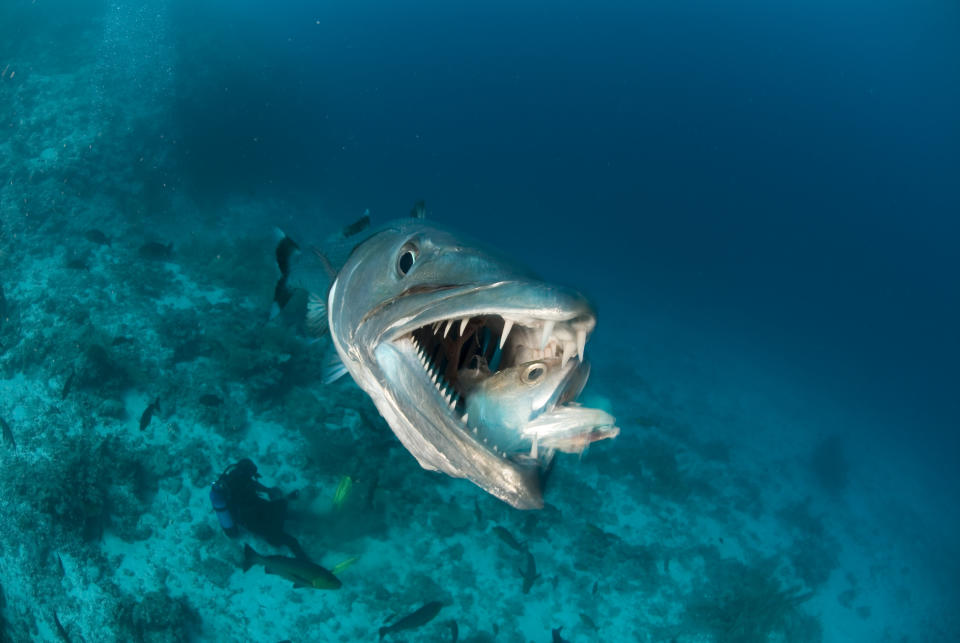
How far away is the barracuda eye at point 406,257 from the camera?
1.99 m

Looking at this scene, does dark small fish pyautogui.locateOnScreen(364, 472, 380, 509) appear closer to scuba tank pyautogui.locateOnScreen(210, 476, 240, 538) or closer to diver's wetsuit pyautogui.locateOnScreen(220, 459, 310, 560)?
diver's wetsuit pyautogui.locateOnScreen(220, 459, 310, 560)

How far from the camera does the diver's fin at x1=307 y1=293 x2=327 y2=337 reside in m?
3.83

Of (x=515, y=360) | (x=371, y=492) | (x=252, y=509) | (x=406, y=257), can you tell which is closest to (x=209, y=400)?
(x=252, y=509)

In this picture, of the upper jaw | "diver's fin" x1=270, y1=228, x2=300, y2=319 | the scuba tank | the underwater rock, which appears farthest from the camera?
the scuba tank

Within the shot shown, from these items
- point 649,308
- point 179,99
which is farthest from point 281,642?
point 649,308

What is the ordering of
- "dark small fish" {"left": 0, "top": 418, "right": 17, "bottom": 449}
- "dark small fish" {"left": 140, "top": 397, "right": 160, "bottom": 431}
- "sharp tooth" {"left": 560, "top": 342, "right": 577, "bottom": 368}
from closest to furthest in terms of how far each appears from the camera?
"sharp tooth" {"left": 560, "top": 342, "right": 577, "bottom": 368} → "dark small fish" {"left": 0, "top": 418, "right": 17, "bottom": 449} → "dark small fish" {"left": 140, "top": 397, "right": 160, "bottom": 431}

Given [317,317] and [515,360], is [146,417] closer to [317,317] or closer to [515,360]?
[317,317]

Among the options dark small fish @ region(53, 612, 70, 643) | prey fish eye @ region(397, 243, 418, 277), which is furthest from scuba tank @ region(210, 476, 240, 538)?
prey fish eye @ region(397, 243, 418, 277)

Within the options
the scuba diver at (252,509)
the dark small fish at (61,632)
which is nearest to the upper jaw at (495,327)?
the scuba diver at (252,509)

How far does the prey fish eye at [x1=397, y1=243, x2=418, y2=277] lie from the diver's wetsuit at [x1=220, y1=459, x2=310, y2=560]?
18.3 ft

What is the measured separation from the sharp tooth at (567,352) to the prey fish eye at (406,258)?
2.52ft

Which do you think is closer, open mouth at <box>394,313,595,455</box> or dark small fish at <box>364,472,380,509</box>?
open mouth at <box>394,313,595,455</box>

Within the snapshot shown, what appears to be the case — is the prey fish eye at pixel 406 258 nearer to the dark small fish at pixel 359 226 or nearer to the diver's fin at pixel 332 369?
the dark small fish at pixel 359 226

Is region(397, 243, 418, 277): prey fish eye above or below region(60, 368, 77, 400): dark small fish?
above
